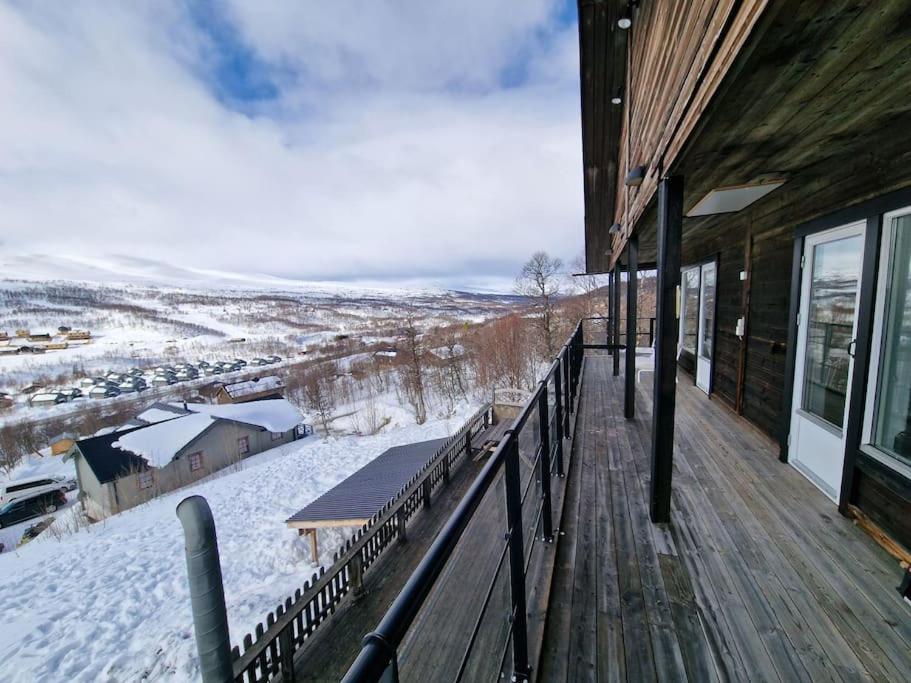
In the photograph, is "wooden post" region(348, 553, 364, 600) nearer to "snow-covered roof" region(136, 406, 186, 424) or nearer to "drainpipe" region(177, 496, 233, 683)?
"drainpipe" region(177, 496, 233, 683)

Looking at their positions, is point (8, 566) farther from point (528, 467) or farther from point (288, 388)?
point (288, 388)

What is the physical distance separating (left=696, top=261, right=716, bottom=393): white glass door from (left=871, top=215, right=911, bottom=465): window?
9.42 ft

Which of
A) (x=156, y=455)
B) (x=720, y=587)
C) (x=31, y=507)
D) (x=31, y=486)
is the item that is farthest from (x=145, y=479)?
(x=720, y=587)

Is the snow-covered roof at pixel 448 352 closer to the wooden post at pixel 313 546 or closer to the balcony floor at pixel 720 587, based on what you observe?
the wooden post at pixel 313 546

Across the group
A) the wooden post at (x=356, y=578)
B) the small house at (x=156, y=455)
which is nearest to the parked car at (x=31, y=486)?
the small house at (x=156, y=455)

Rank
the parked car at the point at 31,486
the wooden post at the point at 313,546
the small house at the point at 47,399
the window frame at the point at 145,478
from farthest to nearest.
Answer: the small house at the point at 47,399
the parked car at the point at 31,486
the window frame at the point at 145,478
the wooden post at the point at 313,546

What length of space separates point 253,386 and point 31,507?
49.3ft

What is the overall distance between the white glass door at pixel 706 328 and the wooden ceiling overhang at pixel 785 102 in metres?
2.14

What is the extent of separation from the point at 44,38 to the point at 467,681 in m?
11.5

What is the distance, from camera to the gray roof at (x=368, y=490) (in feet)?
22.9

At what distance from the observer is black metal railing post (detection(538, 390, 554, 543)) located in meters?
1.84

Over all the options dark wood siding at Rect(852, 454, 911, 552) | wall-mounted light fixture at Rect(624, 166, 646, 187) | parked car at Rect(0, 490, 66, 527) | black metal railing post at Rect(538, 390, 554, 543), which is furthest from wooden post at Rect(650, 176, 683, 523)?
parked car at Rect(0, 490, 66, 527)

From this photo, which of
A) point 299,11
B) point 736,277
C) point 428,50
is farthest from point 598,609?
point 428,50

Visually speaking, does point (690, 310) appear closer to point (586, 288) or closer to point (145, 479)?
point (586, 288)
